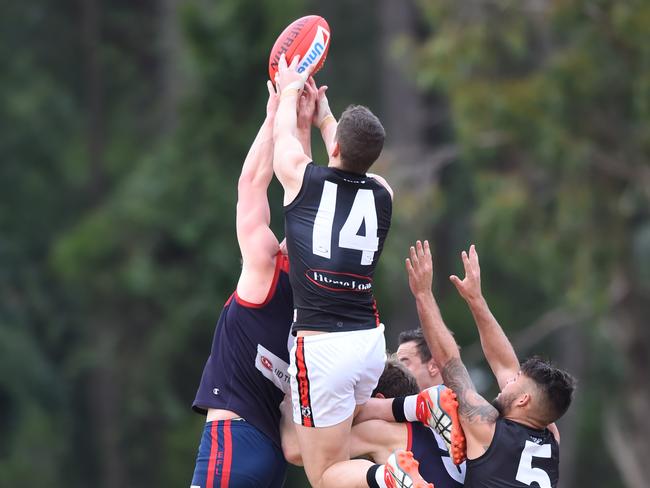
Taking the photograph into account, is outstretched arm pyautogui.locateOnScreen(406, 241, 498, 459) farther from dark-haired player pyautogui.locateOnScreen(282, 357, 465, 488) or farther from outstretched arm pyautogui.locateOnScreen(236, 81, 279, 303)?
outstretched arm pyautogui.locateOnScreen(236, 81, 279, 303)

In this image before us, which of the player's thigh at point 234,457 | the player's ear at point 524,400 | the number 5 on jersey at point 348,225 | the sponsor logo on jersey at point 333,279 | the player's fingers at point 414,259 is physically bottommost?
the player's thigh at point 234,457

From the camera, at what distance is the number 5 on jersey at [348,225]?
6.82 meters

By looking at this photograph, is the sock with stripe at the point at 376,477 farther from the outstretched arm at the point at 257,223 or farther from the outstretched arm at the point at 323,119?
the outstretched arm at the point at 323,119

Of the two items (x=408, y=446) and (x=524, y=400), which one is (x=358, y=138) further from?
(x=408, y=446)

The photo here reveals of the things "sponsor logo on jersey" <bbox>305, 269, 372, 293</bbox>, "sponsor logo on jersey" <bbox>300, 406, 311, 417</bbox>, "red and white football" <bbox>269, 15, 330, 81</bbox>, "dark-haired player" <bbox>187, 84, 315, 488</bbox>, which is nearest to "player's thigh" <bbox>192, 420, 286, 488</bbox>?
"dark-haired player" <bbox>187, 84, 315, 488</bbox>

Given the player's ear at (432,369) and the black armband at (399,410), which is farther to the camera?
the player's ear at (432,369)

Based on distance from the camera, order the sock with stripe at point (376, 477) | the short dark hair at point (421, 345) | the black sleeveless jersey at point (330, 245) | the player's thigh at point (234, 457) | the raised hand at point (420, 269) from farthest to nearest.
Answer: the short dark hair at point (421, 345)
the raised hand at point (420, 269)
the player's thigh at point (234, 457)
the black sleeveless jersey at point (330, 245)
the sock with stripe at point (376, 477)

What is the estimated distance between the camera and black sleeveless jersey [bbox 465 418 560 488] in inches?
268

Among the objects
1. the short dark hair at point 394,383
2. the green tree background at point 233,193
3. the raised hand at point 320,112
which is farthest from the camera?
the green tree background at point 233,193

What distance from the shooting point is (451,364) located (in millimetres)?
7113

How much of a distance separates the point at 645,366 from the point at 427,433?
14.4m

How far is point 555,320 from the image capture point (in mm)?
23109

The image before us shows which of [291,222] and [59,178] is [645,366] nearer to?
[59,178]

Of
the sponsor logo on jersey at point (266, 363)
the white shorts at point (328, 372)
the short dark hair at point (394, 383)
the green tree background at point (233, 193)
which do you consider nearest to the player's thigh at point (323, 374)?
the white shorts at point (328, 372)
